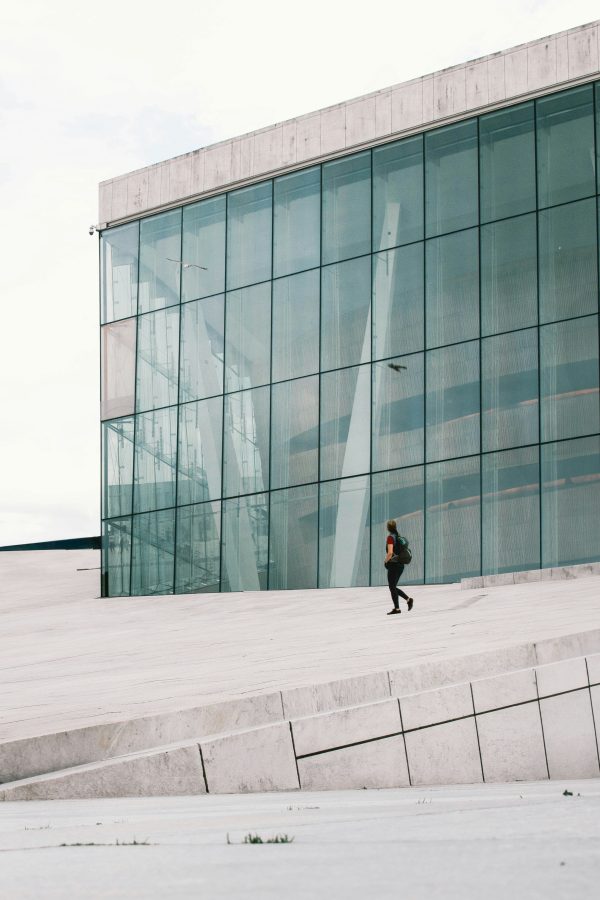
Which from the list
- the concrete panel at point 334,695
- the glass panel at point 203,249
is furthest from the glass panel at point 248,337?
the concrete panel at point 334,695

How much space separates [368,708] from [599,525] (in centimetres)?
1941

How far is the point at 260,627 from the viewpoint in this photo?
19.6 meters

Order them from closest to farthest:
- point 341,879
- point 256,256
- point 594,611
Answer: point 341,879 < point 594,611 < point 256,256

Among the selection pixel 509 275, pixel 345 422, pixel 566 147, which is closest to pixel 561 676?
pixel 509 275

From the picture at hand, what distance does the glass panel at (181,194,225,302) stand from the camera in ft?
112

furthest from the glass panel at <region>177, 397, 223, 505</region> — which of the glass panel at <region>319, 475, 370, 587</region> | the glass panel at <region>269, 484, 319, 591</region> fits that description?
the glass panel at <region>319, 475, 370, 587</region>

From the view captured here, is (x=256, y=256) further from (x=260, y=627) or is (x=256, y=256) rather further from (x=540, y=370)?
(x=260, y=627)

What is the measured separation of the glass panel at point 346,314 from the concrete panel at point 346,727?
22.6 m

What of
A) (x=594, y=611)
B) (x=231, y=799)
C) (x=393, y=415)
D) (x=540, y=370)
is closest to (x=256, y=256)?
(x=393, y=415)

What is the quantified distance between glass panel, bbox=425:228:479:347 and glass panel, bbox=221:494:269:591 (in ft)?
21.5

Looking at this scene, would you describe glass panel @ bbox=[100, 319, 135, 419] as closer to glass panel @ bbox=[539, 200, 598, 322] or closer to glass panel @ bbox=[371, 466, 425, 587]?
glass panel @ bbox=[371, 466, 425, 587]

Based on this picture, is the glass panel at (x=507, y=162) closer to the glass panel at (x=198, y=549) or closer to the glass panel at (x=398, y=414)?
the glass panel at (x=398, y=414)

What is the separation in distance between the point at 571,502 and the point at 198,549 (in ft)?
35.1

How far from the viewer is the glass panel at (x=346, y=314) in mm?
31109
